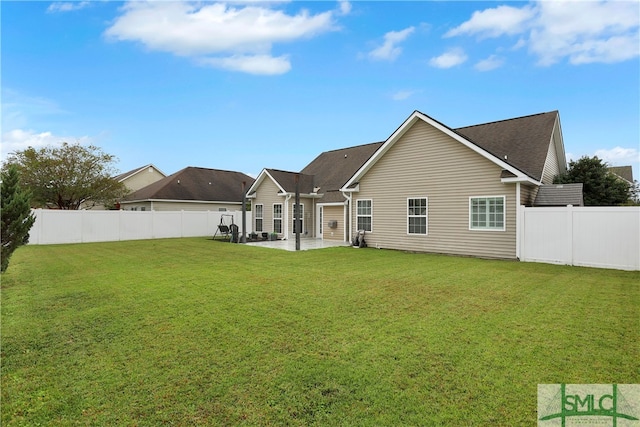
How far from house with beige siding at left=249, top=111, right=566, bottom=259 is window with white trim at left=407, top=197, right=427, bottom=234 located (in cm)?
4

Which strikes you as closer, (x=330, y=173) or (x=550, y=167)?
(x=550, y=167)

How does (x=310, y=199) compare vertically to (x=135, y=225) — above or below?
above

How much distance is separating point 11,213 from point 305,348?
6580 millimetres

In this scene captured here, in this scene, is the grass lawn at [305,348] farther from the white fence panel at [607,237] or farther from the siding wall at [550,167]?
the siding wall at [550,167]

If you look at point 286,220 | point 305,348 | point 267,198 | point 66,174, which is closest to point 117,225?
point 66,174

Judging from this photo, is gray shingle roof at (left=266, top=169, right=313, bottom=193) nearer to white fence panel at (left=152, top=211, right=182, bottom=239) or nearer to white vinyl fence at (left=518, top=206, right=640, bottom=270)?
white fence panel at (left=152, top=211, right=182, bottom=239)

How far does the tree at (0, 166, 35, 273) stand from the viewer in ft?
20.4

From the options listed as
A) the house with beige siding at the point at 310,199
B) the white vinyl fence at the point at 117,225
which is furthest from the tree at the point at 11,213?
the house with beige siding at the point at 310,199

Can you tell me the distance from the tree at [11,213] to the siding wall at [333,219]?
13901mm

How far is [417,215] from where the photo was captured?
46.1ft

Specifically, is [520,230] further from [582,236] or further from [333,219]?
[333,219]

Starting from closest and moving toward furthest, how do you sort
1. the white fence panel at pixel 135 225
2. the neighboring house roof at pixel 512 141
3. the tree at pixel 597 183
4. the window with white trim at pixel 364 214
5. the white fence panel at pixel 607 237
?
1. the white fence panel at pixel 607 237
2. the neighboring house roof at pixel 512 141
3. the tree at pixel 597 183
4. the window with white trim at pixel 364 214
5. the white fence panel at pixel 135 225

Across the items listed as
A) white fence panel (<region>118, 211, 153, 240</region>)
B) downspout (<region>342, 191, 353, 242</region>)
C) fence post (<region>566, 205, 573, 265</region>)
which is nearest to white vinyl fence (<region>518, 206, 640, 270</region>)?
Result: fence post (<region>566, 205, 573, 265</region>)

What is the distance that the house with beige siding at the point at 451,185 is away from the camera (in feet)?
38.9
